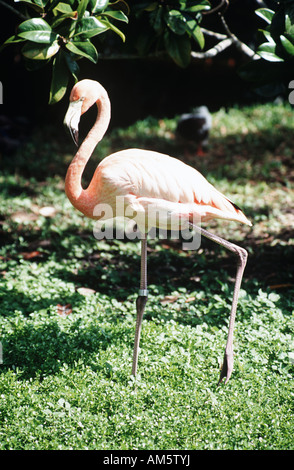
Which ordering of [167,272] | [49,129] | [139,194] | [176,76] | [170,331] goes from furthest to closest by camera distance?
[176,76] < [49,129] < [167,272] < [170,331] < [139,194]

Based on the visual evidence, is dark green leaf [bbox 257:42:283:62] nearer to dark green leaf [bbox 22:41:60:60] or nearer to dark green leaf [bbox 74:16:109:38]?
dark green leaf [bbox 74:16:109:38]

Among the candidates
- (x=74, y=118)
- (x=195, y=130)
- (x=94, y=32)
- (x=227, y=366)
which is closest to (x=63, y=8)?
(x=94, y=32)

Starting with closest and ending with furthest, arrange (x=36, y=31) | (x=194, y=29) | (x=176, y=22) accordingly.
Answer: (x=36, y=31), (x=176, y=22), (x=194, y=29)

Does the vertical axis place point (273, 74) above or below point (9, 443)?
above

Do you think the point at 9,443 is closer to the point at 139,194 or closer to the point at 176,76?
the point at 139,194

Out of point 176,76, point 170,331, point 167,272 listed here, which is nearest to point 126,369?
point 170,331

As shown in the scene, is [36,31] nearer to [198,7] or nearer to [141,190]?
[141,190]

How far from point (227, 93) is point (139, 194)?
623 centimetres

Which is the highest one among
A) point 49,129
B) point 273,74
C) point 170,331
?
point 273,74

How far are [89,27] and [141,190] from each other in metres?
0.99

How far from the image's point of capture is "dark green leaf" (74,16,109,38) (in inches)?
115

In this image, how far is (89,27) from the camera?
115 inches

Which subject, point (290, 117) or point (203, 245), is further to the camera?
point (290, 117)

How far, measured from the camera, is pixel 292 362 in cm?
319
